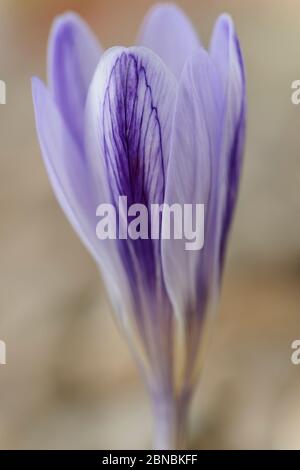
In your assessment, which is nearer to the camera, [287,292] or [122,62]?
[122,62]

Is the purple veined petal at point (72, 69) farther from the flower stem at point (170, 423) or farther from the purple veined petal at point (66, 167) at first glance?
the flower stem at point (170, 423)

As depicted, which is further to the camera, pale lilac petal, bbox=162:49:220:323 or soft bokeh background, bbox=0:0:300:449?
soft bokeh background, bbox=0:0:300:449

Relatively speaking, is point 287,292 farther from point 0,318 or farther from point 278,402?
point 0,318

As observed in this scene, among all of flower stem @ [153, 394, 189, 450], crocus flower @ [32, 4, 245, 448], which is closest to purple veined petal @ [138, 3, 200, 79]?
crocus flower @ [32, 4, 245, 448]

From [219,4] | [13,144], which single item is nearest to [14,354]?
[13,144]

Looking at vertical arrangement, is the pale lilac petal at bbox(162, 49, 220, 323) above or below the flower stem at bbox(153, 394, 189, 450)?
above

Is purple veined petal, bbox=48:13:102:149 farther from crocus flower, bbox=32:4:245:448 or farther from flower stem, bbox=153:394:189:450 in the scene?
flower stem, bbox=153:394:189:450

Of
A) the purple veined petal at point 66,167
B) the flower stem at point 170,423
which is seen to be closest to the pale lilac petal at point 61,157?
the purple veined petal at point 66,167

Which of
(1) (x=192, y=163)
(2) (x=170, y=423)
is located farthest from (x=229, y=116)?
(2) (x=170, y=423)
